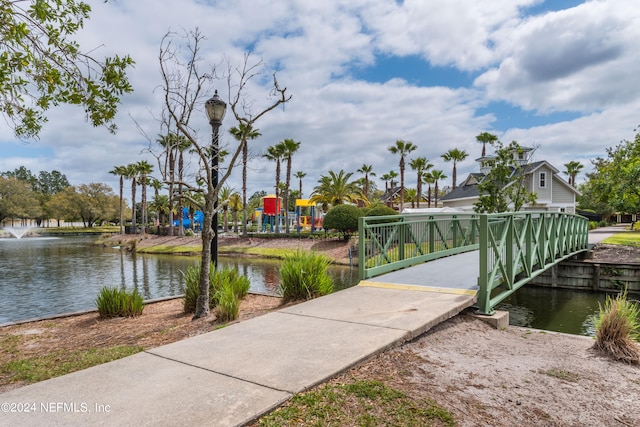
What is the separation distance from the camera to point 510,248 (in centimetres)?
760

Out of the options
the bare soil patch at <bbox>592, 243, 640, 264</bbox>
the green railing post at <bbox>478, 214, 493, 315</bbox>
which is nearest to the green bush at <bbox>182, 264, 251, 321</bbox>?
the green railing post at <bbox>478, 214, 493, 315</bbox>

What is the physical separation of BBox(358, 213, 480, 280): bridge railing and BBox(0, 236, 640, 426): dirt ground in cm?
250

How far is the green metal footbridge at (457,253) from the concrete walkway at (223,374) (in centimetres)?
145

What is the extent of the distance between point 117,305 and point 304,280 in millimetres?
3556


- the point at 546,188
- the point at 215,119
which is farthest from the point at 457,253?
the point at 546,188

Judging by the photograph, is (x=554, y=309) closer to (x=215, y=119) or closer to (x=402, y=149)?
(x=215, y=119)

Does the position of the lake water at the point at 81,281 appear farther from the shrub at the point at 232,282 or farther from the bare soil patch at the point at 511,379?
the bare soil patch at the point at 511,379

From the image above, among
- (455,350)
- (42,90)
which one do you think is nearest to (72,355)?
(42,90)

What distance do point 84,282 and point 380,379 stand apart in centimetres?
1738

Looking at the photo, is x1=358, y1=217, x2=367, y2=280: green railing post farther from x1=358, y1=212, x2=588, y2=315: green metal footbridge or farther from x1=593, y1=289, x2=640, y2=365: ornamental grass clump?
x1=593, y1=289, x2=640, y2=365: ornamental grass clump

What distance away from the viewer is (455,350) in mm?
4855

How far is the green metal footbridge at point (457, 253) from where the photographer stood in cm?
680

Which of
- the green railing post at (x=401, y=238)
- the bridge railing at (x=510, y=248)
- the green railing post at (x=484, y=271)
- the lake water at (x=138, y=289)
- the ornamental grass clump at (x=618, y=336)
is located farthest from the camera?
the lake water at (x=138, y=289)

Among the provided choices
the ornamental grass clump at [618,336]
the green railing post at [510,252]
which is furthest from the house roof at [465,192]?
the ornamental grass clump at [618,336]
